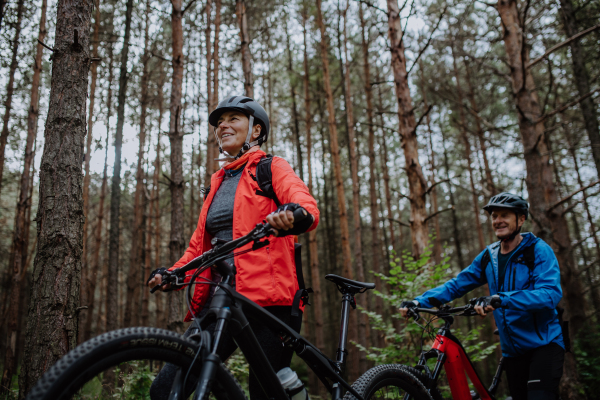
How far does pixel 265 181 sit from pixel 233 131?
53cm

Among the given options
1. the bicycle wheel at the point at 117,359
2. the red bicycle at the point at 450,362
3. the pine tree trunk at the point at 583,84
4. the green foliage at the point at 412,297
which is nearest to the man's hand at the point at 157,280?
the bicycle wheel at the point at 117,359

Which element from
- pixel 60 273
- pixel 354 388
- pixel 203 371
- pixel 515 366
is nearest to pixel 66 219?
pixel 60 273

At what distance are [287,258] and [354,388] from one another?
3.06ft

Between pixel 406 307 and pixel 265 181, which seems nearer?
pixel 265 181

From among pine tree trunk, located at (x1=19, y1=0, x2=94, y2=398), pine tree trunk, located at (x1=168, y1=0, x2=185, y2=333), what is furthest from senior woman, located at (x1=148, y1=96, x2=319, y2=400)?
pine tree trunk, located at (x1=168, y1=0, x2=185, y2=333)

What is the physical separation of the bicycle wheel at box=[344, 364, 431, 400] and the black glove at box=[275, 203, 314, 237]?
Answer: 45.7 inches

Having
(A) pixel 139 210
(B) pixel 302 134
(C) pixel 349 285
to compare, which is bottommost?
(C) pixel 349 285

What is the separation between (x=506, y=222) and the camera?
3.51m

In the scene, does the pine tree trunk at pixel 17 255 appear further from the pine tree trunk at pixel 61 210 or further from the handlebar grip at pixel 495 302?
the handlebar grip at pixel 495 302

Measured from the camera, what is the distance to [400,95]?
7.34m

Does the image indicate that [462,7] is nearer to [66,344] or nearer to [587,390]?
[587,390]

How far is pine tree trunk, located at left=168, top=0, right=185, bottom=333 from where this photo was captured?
697cm

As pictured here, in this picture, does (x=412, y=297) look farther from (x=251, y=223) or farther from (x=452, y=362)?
(x=251, y=223)

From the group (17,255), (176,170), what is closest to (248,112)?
(176,170)
